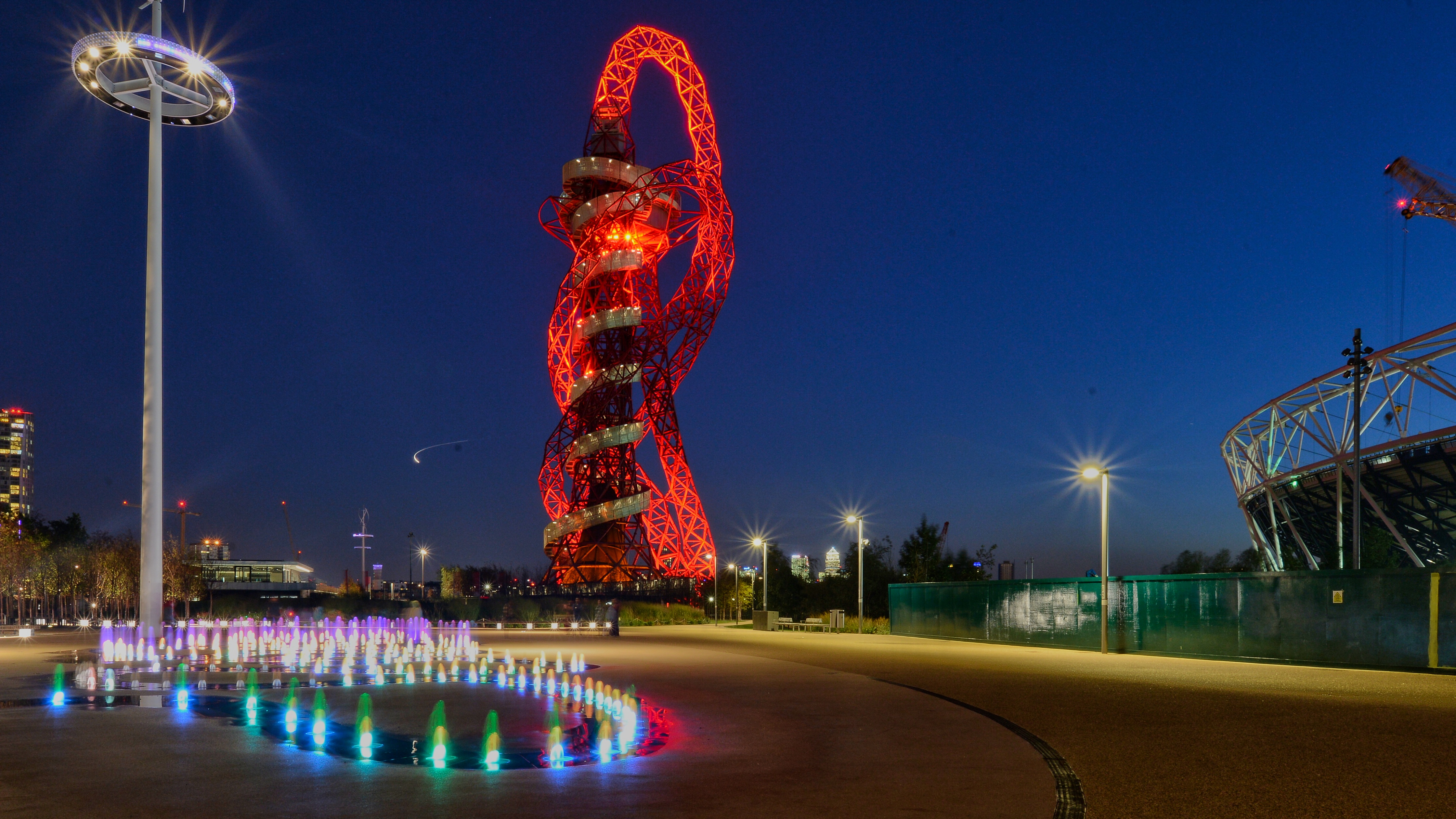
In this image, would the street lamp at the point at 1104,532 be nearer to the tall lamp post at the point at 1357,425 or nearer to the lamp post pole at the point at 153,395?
the tall lamp post at the point at 1357,425

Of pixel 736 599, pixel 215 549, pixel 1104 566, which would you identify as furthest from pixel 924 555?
pixel 215 549

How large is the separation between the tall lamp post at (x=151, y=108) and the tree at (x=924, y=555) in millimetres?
42972

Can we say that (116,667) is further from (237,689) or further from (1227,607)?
(1227,607)

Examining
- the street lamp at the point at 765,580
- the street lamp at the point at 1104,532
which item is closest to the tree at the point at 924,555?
the street lamp at the point at 765,580

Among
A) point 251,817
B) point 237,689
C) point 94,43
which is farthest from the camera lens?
point 94,43

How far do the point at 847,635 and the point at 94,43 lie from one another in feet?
107

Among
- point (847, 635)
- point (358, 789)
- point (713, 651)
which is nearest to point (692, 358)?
point (847, 635)

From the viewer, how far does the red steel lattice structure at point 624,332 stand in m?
56.4

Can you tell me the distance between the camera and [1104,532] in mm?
29109

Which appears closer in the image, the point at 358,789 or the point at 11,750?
the point at 358,789

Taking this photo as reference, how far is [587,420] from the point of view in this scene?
202ft

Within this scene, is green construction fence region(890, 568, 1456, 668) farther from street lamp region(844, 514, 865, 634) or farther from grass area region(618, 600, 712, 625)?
grass area region(618, 600, 712, 625)

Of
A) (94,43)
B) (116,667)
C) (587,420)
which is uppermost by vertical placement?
(94,43)

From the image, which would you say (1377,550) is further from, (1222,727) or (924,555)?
(1222,727)
